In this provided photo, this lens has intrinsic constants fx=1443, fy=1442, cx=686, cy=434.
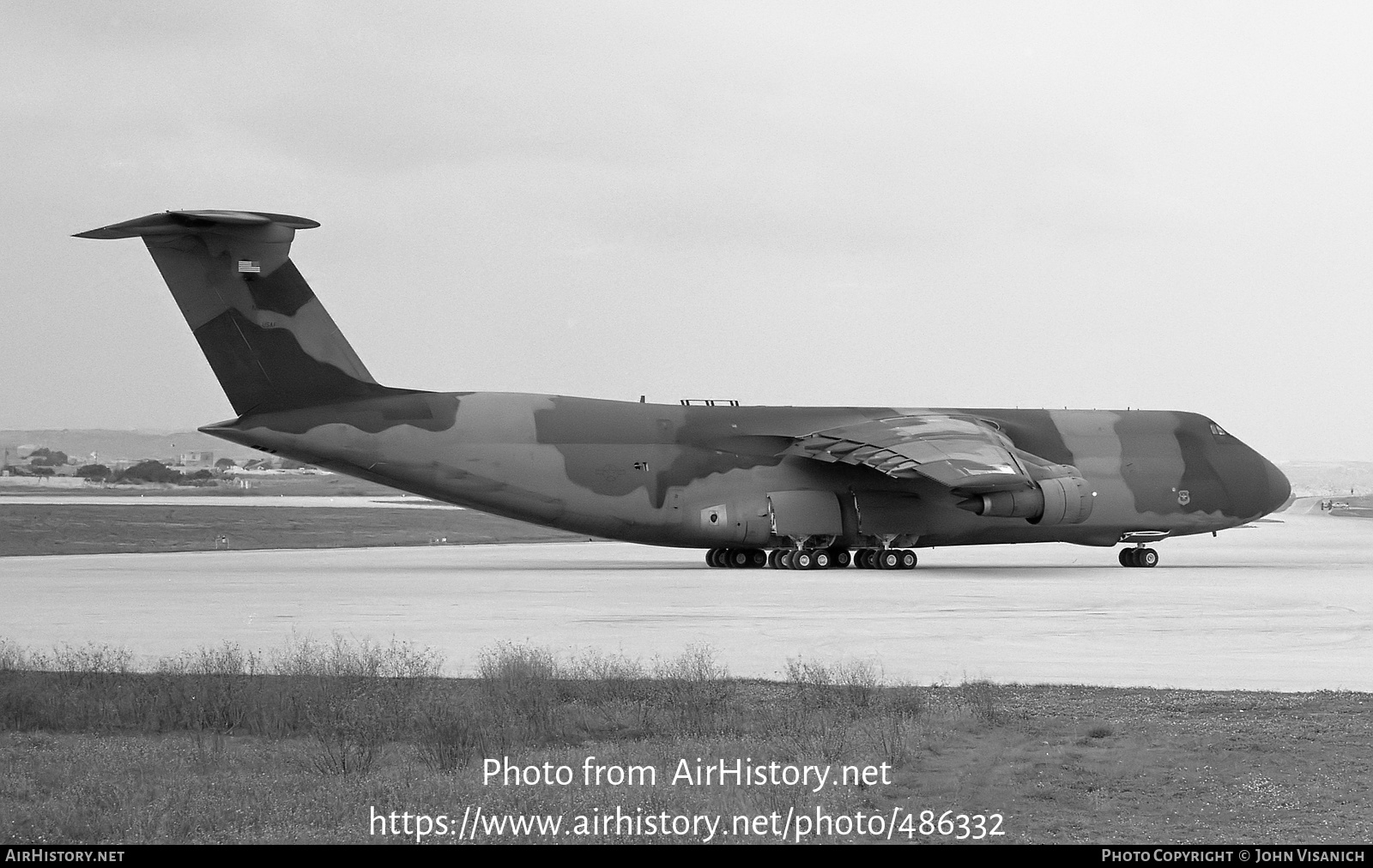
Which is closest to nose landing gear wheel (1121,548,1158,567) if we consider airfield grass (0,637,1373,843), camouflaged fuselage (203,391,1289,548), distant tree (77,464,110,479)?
camouflaged fuselage (203,391,1289,548)

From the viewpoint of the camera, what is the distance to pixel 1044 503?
2881cm

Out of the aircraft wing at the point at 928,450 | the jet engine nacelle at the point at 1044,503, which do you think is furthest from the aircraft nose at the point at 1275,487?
the aircraft wing at the point at 928,450

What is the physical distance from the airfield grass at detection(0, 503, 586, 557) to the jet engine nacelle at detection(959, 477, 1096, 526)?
61.5 feet

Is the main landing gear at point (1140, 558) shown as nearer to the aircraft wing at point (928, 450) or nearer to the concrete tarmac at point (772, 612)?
the concrete tarmac at point (772, 612)

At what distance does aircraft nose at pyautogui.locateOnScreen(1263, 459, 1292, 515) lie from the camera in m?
33.7

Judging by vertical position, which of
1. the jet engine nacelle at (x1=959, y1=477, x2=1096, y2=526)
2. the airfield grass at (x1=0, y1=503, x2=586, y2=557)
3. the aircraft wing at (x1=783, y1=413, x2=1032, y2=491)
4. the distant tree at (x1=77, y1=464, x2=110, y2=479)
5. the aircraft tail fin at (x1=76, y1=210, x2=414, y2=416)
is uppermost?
the aircraft tail fin at (x1=76, y1=210, x2=414, y2=416)

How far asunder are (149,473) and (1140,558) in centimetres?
8552

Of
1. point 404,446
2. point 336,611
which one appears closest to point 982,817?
point 336,611

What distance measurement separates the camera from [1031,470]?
2945 cm

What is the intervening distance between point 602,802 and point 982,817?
1.98 metres

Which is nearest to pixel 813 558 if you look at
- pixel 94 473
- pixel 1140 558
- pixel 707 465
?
pixel 707 465

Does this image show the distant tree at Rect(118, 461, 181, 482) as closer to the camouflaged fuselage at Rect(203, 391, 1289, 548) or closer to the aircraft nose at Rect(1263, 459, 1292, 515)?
the camouflaged fuselage at Rect(203, 391, 1289, 548)

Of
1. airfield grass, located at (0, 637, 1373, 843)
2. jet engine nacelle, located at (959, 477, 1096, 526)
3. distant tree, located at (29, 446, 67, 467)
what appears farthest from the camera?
distant tree, located at (29, 446, 67, 467)

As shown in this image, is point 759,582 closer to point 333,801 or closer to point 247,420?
point 247,420
